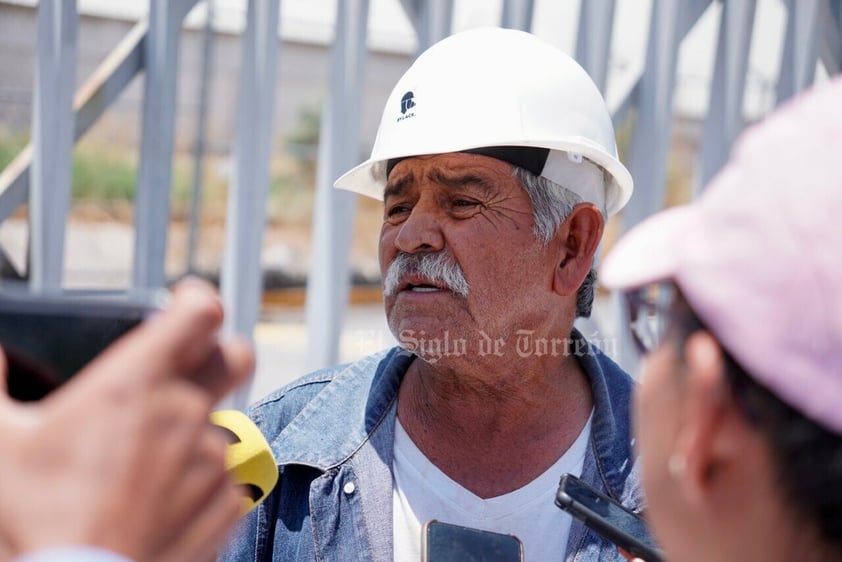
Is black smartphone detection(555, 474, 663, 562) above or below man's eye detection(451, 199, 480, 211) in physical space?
below

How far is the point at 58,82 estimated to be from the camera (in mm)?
2895

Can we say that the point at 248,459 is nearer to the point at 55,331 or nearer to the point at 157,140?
the point at 55,331

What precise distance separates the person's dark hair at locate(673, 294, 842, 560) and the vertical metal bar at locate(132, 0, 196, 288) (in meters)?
2.56

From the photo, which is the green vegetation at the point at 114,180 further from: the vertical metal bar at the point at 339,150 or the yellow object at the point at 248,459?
the yellow object at the point at 248,459

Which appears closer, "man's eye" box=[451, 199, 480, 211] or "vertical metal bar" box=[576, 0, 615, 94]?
"man's eye" box=[451, 199, 480, 211]

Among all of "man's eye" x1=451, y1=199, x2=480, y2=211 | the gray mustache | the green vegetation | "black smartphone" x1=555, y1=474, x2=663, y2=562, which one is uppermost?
"man's eye" x1=451, y1=199, x2=480, y2=211

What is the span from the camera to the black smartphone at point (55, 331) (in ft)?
3.31

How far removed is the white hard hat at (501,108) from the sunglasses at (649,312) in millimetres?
982

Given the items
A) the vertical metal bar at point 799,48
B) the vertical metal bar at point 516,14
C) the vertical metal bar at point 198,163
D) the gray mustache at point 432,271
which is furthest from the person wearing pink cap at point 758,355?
the vertical metal bar at point 198,163

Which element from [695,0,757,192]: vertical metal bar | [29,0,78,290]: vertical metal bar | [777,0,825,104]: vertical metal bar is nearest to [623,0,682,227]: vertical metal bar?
[695,0,757,192]: vertical metal bar

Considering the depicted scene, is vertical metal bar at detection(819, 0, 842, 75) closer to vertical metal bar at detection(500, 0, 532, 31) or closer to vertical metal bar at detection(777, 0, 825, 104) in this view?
vertical metal bar at detection(777, 0, 825, 104)

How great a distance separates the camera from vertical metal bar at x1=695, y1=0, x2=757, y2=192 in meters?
4.10

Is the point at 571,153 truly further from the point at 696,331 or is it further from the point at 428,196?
the point at 696,331

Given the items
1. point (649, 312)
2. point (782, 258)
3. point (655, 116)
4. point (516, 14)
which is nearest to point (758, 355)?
point (782, 258)
